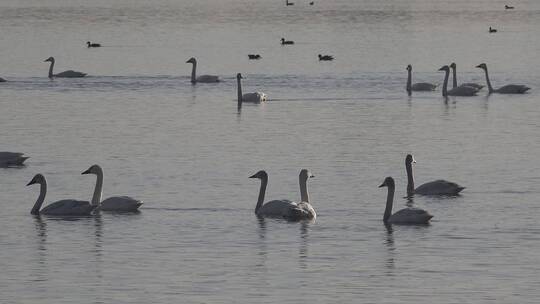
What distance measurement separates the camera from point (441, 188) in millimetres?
31516

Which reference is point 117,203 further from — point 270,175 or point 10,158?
point 10,158

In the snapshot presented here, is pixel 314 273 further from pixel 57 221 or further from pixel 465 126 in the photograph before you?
pixel 465 126

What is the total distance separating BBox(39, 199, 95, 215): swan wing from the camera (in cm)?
2898

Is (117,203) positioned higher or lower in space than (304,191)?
lower

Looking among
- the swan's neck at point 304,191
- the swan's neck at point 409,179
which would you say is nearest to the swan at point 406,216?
the swan's neck at point 304,191

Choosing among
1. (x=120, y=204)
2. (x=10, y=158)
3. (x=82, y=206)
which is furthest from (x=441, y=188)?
(x=10, y=158)

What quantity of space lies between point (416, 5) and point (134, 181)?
16051 centimetres

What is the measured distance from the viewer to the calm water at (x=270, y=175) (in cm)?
2308

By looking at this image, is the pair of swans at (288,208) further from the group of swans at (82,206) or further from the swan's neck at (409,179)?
the swan's neck at (409,179)

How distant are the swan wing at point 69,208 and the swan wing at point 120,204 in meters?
0.43

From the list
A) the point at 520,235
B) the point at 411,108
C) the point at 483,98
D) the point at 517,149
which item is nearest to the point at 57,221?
the point at 520,235

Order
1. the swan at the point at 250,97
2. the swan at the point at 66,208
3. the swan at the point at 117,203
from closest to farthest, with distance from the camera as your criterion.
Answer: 1. the swan at the point at 66,208
2. the swan at the point at 117,203
3. the swan at the point at 250,97

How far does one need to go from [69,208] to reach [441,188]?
713 centimetres

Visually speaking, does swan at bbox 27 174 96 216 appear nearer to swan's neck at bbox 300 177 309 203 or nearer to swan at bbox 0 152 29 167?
swan's neck at bbox 300 177 309 203
